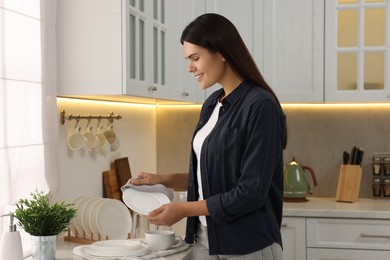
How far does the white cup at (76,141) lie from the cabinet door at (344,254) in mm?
1384

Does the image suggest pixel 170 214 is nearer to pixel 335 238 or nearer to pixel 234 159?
pixel 234 159

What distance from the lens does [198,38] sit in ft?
6.62

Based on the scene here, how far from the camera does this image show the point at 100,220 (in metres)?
2.47

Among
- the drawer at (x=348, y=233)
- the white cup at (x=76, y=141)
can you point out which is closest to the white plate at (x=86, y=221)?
the white cup at (x=76, y=141)

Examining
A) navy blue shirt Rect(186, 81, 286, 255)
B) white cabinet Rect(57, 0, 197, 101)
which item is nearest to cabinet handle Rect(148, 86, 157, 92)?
white cabinet Rect(57, 0, 197, 101)

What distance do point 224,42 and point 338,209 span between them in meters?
1.66

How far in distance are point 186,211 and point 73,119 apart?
101 cm

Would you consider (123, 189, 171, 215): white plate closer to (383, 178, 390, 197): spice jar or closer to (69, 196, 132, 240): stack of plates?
(69, 196, 132, 240): stack of plates

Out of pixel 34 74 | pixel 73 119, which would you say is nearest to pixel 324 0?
pixel 73 119

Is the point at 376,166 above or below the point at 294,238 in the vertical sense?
above

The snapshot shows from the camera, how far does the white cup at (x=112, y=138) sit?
3.17 meters

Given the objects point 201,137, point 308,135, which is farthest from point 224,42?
point 308,135

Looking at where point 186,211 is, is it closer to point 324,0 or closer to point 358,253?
point 358,253

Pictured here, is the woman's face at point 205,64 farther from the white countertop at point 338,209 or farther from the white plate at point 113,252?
the white countertop at point 338,209
